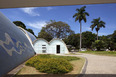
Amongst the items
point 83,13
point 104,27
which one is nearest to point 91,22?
point 104,27

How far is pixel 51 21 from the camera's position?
41.6m

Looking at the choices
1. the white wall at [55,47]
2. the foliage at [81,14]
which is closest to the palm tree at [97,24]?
the foliage at [81,14]

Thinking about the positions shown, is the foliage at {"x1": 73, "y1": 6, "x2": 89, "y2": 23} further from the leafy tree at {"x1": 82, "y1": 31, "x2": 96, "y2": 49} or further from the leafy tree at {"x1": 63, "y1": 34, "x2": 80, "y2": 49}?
the leafy tree at {"x1": 82, "y1": 31, "x2": 96, "y2": 49}

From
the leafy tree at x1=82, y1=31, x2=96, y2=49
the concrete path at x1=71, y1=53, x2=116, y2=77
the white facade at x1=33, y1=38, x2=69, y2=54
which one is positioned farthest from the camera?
the leafy tree at x1=82, y1=31, x2=96, y2=49

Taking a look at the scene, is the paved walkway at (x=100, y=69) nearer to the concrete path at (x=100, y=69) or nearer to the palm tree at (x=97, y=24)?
the concrete path at (x=100, y=69)

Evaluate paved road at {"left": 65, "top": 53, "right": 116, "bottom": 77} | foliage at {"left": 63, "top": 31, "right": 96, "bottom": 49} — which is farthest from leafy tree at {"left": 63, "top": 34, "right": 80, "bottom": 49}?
paved road at {"left": 65, "top": 53, "right": 116, "bottom": 77}

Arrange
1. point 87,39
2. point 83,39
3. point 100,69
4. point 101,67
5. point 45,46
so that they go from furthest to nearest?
point 87,39 < point 83,39 < point 45,46 < point 101,67 < point 100,69

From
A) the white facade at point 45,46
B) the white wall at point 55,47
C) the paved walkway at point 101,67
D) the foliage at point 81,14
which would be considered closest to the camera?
the paved walkway at point 101,67

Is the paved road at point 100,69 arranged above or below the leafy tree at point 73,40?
below

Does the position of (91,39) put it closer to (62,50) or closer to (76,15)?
(76,15)

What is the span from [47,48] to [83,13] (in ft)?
70.4

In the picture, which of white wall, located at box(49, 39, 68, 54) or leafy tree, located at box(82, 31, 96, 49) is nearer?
white wall, located at box(49, 39, 68, 54)

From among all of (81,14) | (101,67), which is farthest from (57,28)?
(101,67)

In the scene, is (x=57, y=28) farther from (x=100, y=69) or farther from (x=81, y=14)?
(x=100, y=69)
